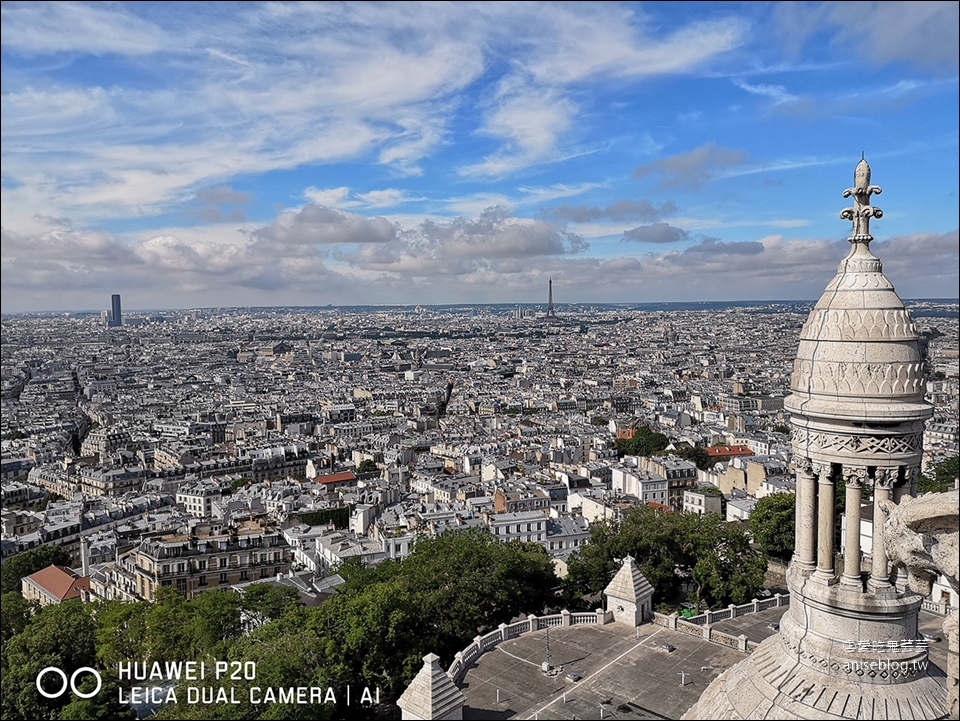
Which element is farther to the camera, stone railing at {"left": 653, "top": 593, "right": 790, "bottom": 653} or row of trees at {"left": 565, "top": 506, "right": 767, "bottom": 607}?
row of trees at {"left": 565, "top": 506, "right": 767, "bottom": 607}

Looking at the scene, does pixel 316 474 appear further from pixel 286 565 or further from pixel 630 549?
pixel 630 549

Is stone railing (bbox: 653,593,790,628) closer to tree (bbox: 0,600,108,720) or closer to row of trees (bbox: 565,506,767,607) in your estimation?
row of trees (bbox: 565,506,767,607)

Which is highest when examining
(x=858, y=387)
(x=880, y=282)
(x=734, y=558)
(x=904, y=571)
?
(x=880, y=282)

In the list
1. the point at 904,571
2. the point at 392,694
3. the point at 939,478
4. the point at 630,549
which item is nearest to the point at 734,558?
the point at 630,549

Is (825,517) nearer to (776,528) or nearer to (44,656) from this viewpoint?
(44,656)

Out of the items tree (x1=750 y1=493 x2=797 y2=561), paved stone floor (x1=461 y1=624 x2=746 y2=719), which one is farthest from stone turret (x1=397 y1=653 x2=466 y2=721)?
tree (x1=750 y1=493 x2=797 y2=561)
